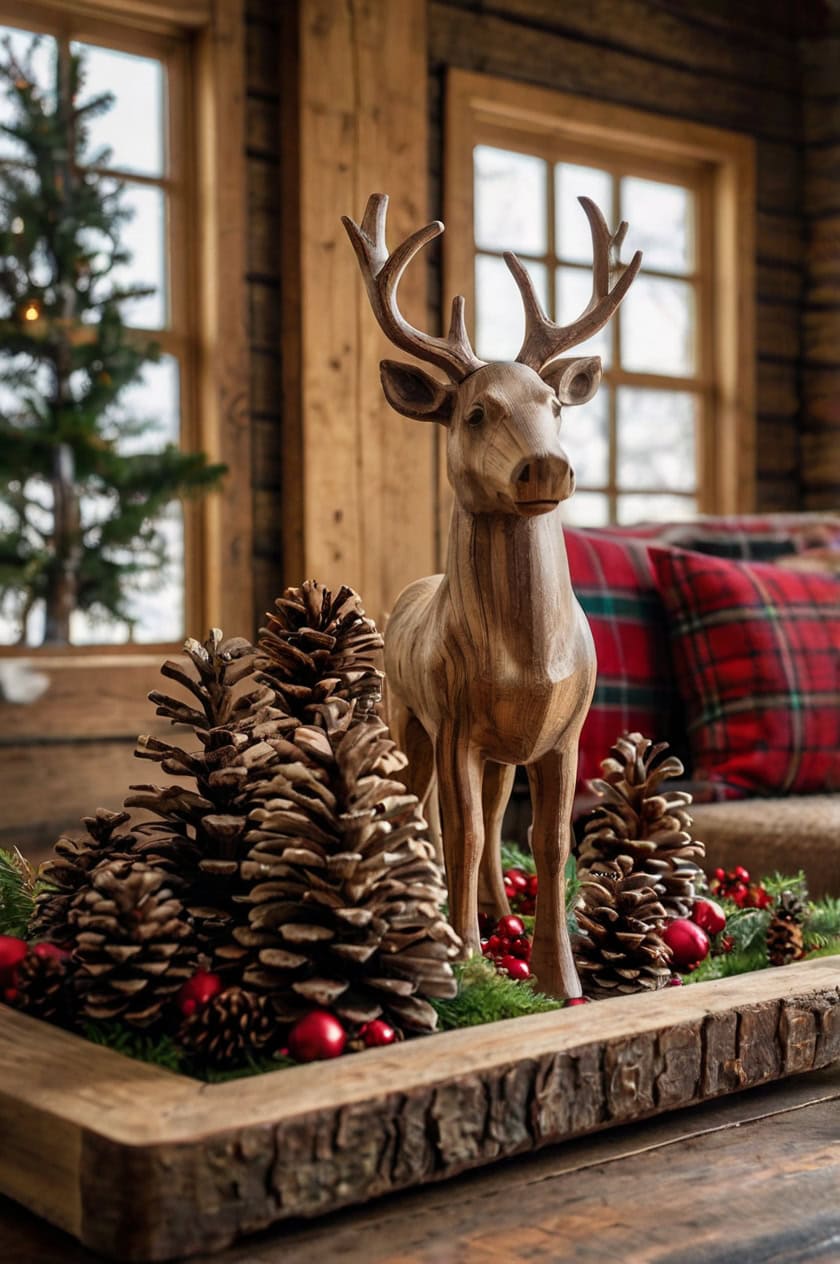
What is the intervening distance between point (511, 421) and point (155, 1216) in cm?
48

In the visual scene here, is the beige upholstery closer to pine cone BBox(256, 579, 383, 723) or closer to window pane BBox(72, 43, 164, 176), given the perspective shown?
pine cone BBox(256, 579, 383, 723)

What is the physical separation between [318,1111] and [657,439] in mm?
3045

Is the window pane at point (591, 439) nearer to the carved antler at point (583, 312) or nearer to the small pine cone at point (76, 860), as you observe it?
the carved antler at point (583, 312)

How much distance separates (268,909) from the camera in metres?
0.74

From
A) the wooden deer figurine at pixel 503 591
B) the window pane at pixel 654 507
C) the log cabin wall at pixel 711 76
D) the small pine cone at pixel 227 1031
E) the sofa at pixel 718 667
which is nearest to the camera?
the small pine cone at pixel 227 1031

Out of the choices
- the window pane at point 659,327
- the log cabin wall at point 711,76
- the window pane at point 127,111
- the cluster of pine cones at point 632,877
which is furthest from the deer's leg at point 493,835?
the window pane at point 659,327

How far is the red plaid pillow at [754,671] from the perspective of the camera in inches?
69.7

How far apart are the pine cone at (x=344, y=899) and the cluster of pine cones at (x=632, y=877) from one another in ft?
0.56

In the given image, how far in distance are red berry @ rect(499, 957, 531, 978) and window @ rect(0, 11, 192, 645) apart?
6.24ft

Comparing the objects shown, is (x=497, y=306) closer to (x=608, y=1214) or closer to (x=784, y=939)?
(x=784, y=939)

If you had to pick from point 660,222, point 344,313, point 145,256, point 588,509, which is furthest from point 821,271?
point 145,256

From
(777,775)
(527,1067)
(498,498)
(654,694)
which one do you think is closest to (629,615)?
(654,694)

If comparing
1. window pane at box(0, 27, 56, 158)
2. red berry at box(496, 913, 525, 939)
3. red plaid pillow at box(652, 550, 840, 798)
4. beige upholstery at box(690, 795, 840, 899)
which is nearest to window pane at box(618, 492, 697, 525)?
red plaid pillow at box(652, 550, 840, 798)

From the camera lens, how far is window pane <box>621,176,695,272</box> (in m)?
3.47
